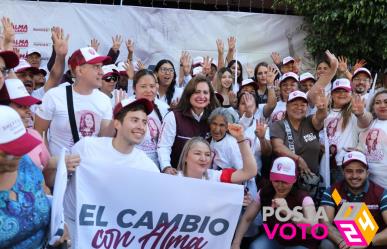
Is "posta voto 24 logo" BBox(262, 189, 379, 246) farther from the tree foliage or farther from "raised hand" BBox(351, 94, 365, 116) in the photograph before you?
the tree foliage

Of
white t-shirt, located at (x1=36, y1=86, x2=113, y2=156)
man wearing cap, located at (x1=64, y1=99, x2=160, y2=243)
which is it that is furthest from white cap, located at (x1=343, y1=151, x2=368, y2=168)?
white t-shirt, located at (x1=36, y1=86, x2=113, y2=156)

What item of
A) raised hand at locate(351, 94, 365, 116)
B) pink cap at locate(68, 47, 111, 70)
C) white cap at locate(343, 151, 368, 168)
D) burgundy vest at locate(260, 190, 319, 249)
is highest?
pink cap at locate(68, 47, 111, 70)

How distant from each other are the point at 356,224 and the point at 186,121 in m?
1.86

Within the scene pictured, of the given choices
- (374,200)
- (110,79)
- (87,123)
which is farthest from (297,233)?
(110,79)

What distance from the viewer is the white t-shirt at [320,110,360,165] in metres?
6.03

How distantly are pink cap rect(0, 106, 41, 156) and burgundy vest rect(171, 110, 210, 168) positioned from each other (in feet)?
9.03

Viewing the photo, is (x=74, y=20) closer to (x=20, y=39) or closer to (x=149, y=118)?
(x=20, y=39)

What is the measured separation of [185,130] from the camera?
5652mm

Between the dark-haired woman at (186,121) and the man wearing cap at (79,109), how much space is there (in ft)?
2.26

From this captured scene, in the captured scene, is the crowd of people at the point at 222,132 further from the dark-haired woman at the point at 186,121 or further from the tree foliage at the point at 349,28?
the tree foliage at the point at 349,28

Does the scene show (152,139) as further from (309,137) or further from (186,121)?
(309,137)

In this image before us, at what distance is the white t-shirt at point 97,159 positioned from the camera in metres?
4.23

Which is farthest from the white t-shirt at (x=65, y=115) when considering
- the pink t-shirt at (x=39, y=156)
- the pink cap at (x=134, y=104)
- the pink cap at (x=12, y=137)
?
the pink cap at (x=12, y=137)

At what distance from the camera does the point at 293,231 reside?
A: 18.0 ft
